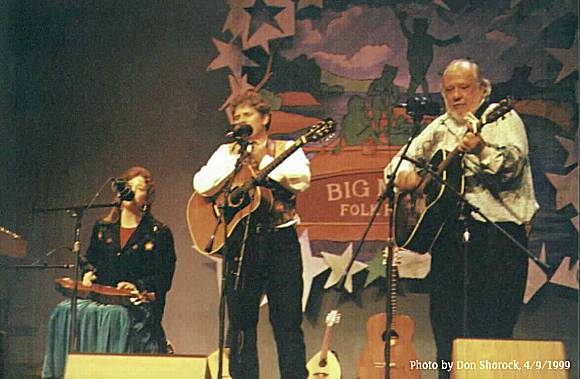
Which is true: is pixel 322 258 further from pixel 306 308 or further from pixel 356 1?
pixel 356 1

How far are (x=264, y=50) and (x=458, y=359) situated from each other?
2.56 m

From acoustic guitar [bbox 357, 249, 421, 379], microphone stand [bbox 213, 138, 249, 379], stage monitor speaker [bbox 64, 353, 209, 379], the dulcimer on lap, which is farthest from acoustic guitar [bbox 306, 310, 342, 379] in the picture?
stage monitor speaker [bbox 64, 353, 209, 379]

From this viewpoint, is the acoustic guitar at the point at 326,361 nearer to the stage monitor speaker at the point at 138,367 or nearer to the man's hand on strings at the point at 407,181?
the man's hand on strings at the point at 407,181

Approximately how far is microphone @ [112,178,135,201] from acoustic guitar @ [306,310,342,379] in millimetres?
1549

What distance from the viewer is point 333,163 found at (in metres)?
6.69

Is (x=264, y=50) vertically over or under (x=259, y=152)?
over

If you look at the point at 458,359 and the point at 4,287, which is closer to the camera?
the point at 458,359

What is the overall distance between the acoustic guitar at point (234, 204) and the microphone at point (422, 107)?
51cm

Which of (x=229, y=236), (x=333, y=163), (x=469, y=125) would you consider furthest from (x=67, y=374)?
(x=469, y=125)

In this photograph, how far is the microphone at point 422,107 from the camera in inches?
257

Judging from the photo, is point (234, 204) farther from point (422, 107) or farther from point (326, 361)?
point (422, 107)

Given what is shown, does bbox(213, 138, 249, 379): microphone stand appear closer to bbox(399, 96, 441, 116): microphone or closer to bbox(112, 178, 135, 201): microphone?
bbox(112, 178, 135, 201): microphone

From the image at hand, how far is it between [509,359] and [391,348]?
1.18m

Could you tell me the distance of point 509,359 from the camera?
5.34m
